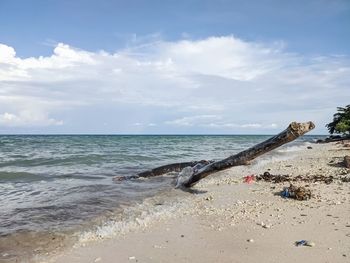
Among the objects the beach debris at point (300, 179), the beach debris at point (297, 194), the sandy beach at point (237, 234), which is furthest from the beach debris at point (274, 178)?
the beach debris at point (297, 194)

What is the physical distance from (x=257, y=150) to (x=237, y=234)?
13.9 feet

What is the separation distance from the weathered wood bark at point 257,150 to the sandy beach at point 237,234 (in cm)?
122

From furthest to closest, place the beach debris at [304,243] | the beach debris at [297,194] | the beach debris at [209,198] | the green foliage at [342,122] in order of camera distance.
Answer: the green foliage at [342,122] < the beach debris at [209,198] < the beach debris at [297,194] < the beach debris at [304,243]

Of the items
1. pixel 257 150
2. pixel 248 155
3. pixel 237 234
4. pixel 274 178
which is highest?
pixel 257 150

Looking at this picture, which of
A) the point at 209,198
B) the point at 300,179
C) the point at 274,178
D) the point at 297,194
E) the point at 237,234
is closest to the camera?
the point at 237,234

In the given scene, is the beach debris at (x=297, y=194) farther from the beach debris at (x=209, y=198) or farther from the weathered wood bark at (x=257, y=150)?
the beach debris at (x=209, y=198)

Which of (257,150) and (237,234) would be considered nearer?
(237,234)

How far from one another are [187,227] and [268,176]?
6.77m

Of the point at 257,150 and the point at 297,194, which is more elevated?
the point at 257,150

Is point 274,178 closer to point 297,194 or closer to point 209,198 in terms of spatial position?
point 209,198

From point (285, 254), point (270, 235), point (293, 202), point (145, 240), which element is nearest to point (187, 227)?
point (145, 240)

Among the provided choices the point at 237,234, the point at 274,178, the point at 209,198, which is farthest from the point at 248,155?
the point at 237,234

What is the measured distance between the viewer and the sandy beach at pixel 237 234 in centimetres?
571

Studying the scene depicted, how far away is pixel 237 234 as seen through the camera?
6.72 metres
